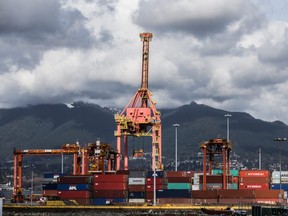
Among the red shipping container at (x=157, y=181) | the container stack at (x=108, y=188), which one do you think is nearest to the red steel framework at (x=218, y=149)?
the red shipping container at (x=157, y=181)

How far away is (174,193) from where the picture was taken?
5974 inches

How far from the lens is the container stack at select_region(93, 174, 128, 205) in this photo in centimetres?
15162

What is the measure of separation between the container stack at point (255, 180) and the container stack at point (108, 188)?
25.5m

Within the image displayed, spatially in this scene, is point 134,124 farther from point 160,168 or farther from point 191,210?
point 191,210

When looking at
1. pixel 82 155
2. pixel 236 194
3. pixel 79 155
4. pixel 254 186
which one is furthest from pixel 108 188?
pixel 254 186

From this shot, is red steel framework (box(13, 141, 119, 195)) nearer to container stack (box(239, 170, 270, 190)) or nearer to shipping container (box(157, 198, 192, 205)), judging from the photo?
shipping container (box(157, 198, 192, 205))

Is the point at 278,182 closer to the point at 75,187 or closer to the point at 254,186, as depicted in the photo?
the point at 254,186

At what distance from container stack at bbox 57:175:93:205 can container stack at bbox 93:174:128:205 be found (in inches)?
66.5

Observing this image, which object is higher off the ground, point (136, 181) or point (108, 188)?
point (136, 181)

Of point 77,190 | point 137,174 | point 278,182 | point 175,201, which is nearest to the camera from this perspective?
point 175,201

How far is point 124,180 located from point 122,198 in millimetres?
3867

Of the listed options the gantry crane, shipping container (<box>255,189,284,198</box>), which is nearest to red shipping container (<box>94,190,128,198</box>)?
the gantry crane

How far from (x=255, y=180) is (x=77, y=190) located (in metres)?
38.8

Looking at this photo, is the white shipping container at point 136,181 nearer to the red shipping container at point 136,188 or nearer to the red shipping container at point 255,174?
the red shipping container at point 136,188
